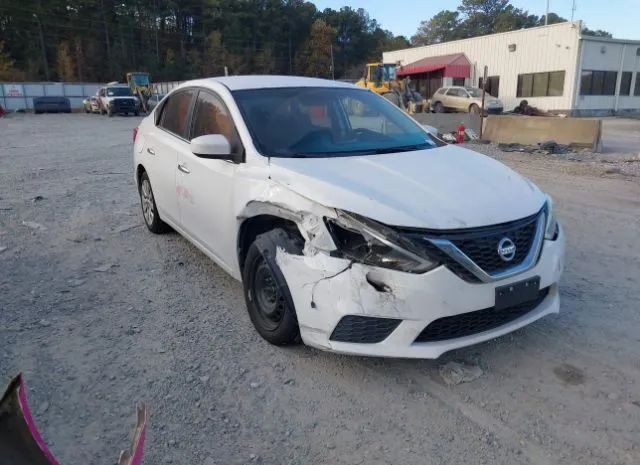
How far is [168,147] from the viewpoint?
→ 4.92m

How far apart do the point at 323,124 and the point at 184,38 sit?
7921 centimetres

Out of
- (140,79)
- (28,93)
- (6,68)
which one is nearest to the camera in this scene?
(140,79)

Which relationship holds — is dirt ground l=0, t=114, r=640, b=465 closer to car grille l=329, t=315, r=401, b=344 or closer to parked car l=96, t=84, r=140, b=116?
car grille l=329, t=315, r=401, b=344

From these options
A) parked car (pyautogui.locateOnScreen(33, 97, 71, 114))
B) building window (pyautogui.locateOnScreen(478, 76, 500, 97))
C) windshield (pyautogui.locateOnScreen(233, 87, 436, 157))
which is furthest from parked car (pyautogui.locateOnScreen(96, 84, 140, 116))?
windshield (pyautogui.locateOnScreen(233, 87, 436, 157))

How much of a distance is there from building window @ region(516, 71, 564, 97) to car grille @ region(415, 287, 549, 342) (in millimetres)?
30883

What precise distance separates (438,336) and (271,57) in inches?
3134

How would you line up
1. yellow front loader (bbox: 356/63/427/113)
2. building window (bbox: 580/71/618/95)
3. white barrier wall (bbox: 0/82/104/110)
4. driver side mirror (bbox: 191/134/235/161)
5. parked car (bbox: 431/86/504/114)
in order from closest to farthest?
driver side mirror (bbox: 191/134/235/161), yellow front loader (bbox: 356/63/427/113), parked car (bbox: 431/86/504/114), building window (bbox: 580/71/618/95), white barrier wall (bbox: 0/82/104/110)

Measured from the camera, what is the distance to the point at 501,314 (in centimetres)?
303

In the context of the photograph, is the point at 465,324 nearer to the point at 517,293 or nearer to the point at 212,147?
the point at 517,293

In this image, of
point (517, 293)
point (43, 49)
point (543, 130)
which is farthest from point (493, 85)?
point (43, 49)

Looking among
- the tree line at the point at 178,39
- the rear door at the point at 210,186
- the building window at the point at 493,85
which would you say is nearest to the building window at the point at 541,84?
the building window at the point at 493,85

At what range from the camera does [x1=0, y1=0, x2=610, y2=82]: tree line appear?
62.8 m

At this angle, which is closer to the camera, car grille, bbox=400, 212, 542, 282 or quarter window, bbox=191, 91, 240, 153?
car grille, bbox=400, 212, 542, 282

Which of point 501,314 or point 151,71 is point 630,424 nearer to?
point 501,314
